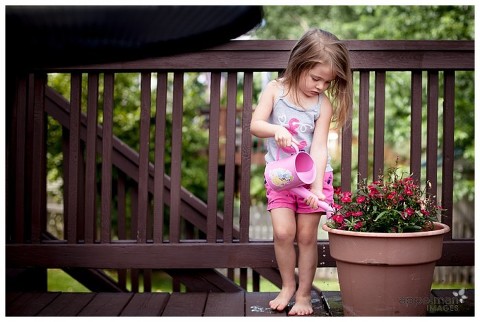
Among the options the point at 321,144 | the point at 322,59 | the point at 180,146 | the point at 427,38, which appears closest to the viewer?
the point at 322,59

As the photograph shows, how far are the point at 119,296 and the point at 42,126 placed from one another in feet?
2.83

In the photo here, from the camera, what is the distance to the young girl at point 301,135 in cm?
222

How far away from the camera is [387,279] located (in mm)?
1977

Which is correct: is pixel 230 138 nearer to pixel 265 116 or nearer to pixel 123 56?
pixel 265 116

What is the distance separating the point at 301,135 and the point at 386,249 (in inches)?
22.8

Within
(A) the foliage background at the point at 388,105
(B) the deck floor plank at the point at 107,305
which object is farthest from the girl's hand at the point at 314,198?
(A) the foliage background at the point at 388,105

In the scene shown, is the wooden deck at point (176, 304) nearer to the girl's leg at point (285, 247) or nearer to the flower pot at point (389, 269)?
the girl's leg at point (285, 247)

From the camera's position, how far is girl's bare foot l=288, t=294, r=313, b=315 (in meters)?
2.21

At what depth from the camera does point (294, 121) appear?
2.28 m

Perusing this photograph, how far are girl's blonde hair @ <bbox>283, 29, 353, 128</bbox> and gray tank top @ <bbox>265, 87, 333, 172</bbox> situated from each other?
0.07 meters

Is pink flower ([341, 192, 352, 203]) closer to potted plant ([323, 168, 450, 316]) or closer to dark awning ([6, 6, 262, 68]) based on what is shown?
potted plant ([323, 168, 450, 316])

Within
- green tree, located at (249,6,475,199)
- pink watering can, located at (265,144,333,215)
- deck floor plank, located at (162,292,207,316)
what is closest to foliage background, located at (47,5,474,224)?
green tree, located at (249,6,475,199)

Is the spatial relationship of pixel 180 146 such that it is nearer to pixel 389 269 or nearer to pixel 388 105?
pixel 389 269

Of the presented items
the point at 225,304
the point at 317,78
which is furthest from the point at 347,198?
the point at 225,304
